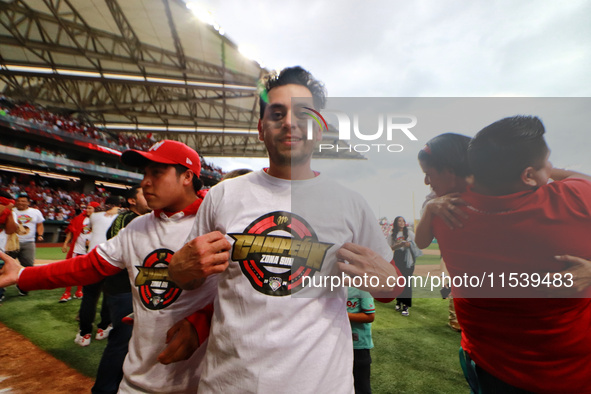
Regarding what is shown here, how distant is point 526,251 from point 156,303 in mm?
1491

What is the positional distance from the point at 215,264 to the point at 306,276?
0.94 feet

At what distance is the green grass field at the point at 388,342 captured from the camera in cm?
308

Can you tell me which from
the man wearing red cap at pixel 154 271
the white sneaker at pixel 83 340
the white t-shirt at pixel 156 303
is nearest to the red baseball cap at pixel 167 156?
the man wearing red cap at pixel 154 271

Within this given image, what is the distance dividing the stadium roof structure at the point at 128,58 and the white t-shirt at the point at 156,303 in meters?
11.3

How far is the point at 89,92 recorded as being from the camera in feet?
65.6

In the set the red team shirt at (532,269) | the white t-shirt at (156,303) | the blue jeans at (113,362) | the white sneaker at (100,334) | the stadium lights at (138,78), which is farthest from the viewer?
the stadium lights at (138,78)

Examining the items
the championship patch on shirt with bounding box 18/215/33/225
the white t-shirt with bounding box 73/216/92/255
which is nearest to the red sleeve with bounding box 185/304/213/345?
the white t-shirt with bounding box 73/216/92/255

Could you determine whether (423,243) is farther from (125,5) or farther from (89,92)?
(89,92)

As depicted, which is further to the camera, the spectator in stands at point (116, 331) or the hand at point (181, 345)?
the spectator in stands at point (116, 331)

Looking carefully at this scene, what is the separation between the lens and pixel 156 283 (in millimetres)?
1440

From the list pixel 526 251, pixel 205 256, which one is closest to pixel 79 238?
pixel 205 256

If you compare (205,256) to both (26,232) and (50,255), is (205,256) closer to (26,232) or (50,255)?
(26,232)

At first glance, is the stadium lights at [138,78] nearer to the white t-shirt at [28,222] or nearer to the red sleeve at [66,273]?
the white t-shirt at [28,222]

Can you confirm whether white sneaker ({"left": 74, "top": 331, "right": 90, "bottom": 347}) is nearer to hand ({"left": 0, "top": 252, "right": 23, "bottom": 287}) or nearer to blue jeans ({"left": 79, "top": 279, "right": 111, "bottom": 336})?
blue jeans ({"left": 79, "top": 279, "right": 111, "bottom": 336})
